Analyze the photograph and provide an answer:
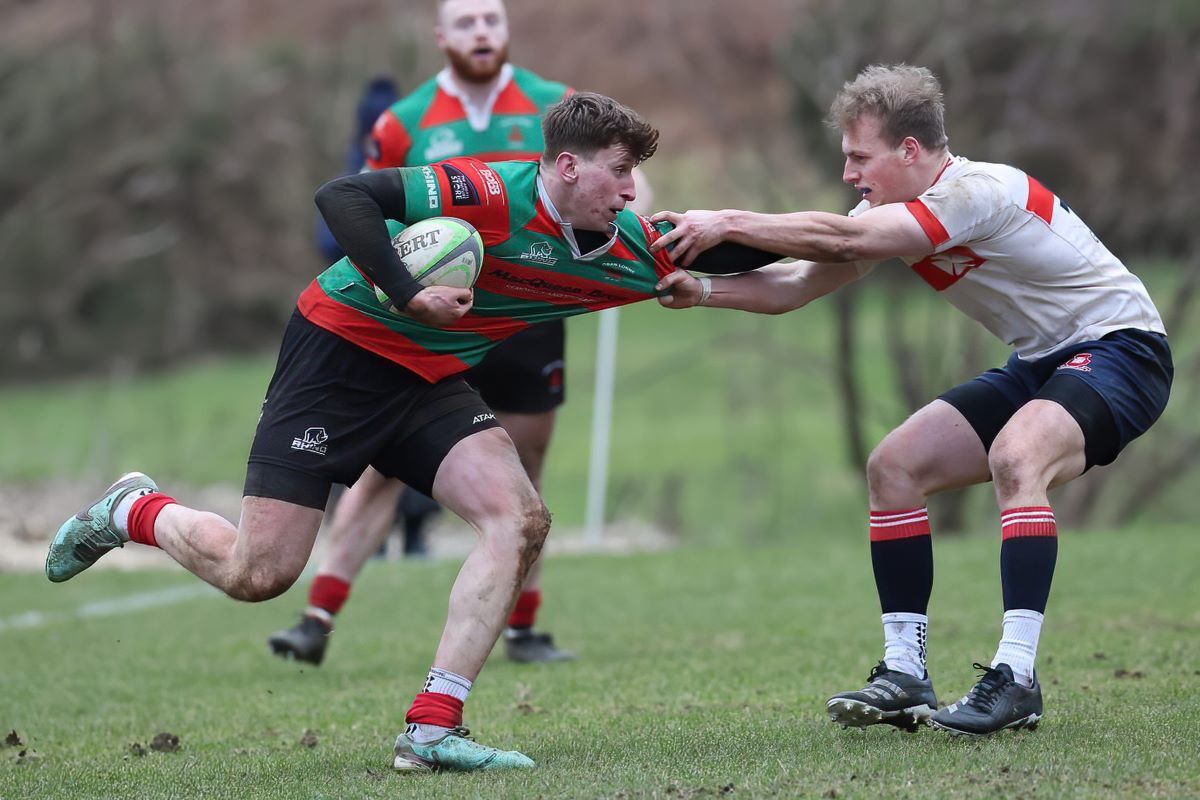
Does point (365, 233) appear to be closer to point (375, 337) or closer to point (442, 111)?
point (375, 337)

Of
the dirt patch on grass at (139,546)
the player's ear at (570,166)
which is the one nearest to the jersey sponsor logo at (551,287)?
the player's ear at (570,166)

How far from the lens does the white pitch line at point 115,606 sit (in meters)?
9.61

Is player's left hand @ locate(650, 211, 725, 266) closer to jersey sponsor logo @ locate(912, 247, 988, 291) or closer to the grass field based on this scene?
jersey sponsor logo @ locate(912, 247, 988, 291)

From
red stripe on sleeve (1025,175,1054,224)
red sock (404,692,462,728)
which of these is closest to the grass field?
red sock (404,692,462,728)

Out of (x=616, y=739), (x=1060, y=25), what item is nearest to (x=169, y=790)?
(x=616, y=739)

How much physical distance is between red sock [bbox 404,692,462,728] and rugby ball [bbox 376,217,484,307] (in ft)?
4.17

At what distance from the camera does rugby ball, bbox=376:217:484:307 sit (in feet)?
16.3

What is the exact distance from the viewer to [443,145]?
7.52 meters

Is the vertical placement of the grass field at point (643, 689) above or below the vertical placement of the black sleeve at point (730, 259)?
below

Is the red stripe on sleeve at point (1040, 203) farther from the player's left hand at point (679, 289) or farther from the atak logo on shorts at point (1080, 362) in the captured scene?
the player's left hand at point (679, 289)

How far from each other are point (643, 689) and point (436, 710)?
174 centimetres

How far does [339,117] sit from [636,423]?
936cm

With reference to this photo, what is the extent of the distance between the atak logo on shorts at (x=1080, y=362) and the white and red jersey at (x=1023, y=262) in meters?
0.09

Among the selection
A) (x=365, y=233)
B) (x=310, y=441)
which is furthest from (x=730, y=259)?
(x=310, y=441)
